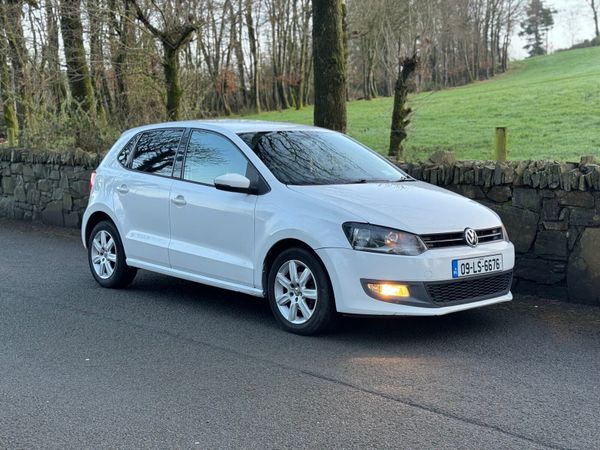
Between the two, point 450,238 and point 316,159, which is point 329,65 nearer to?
point 316,159

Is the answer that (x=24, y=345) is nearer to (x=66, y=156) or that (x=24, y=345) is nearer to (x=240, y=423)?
(x=240, y=423)

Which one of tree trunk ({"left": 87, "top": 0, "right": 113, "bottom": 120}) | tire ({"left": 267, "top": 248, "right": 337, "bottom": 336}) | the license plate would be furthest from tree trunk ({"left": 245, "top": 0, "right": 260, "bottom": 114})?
the license plate

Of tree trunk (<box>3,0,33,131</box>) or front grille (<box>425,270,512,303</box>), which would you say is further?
tree trunk (<box>3,0,33,131</box>)

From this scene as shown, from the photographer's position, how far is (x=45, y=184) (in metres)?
14.4

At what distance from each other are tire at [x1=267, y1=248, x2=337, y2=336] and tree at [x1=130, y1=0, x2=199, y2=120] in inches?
381

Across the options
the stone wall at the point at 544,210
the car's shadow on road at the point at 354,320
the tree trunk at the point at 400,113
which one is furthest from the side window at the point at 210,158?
the tree trunk at the point at 400,113

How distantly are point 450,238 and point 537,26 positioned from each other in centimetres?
9513

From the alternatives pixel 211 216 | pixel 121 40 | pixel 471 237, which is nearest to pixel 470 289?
pixel 471 237

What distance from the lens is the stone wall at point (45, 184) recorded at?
13641 mm

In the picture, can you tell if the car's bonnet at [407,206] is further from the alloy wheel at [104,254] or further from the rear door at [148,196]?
the alloy wheel at [104,254]

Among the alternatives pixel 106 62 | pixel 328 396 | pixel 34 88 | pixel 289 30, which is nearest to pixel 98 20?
pixel 106 62

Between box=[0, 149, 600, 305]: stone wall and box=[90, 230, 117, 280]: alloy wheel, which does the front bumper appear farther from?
box=[90, 230, 117, 280]: alloy wheel

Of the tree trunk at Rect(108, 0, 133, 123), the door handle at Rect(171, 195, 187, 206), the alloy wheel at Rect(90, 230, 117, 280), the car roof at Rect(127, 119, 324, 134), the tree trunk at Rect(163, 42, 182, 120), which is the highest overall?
the tree trunk at Rect(108, 0, 133, 123)

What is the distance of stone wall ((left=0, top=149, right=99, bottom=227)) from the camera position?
44.8 feet
